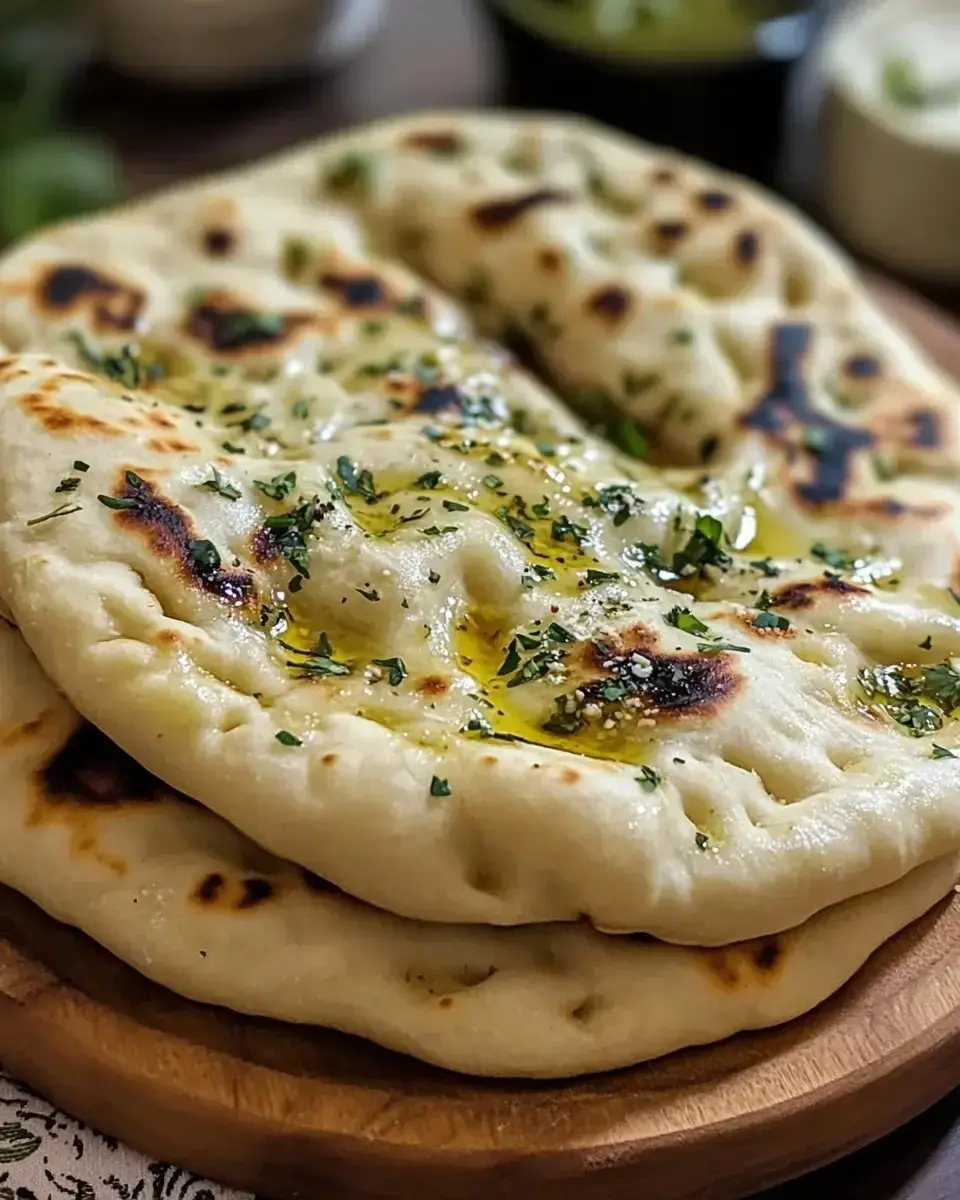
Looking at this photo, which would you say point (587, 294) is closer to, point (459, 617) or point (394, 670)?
point (459, 617)

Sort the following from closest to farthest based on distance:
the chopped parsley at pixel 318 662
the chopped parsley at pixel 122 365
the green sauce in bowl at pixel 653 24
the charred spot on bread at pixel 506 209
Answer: the chopped parsley at pixel 318 662 → the chopped parsley at pixel 122 365 → the charred spot on bread at pixel 506 209 → the green sauce in bowl at pixel 653 24

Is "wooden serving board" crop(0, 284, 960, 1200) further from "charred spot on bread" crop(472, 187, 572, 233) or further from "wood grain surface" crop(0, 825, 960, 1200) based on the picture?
"charred spot on bread" crop(472, 187, 572, 233)

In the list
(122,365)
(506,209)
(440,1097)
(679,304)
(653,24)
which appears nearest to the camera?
(440,1097)

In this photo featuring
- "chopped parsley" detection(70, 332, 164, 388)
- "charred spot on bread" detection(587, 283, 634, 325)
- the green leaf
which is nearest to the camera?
"chopped parsley" detection(70, 332, 164, 388)

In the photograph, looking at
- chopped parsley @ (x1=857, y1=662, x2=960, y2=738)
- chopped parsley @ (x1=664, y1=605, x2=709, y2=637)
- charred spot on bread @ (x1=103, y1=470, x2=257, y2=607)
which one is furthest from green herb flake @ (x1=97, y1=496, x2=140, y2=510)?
chopped parsley @ (x1=857, y1=662, x2=960, y2=738)

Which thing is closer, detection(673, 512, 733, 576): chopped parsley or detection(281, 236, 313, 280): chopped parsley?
detection(673, 512, 733, 576): chopped parsley

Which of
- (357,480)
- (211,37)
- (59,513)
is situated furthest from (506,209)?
(211,37)

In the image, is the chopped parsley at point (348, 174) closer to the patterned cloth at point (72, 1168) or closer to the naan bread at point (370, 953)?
the naan bread at point (370, 953)

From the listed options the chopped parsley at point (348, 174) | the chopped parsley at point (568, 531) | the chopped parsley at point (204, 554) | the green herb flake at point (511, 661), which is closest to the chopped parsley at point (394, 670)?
the green herb flake at point (511, 661)
